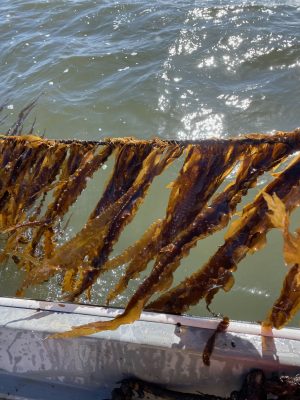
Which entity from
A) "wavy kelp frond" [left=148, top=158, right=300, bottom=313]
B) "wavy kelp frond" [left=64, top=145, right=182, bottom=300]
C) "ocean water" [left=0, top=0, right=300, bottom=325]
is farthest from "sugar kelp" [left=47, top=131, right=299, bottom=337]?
"ocean water" [left=0, top=0, right=300, bottom=325]

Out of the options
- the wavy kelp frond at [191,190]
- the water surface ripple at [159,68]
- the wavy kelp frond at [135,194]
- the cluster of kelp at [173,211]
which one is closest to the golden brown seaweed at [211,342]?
the cluster of kelp at [173,211]

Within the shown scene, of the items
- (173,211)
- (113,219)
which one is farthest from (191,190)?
(113,219)

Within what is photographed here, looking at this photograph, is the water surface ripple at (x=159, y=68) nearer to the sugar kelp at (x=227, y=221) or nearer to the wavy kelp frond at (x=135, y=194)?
the wavy kelp frond at (x=135, y=194)

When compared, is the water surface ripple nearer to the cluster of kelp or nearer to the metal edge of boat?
the cluster of kelp

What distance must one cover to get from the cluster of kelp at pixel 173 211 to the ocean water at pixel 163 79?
1.49 metres

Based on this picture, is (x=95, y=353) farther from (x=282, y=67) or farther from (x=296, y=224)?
(x=282, y=67)

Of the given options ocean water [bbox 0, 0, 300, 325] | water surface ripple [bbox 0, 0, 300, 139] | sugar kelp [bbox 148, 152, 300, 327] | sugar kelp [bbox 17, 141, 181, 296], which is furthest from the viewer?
water surface ripple [bbox 0, 0, 300, 139]

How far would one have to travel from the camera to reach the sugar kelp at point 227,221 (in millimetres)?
1719

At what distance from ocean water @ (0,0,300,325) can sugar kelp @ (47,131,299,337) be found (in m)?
1.67

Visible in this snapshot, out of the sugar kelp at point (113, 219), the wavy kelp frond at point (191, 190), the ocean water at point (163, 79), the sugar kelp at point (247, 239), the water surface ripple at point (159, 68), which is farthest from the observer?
the water surface ripple at point (159, 68)

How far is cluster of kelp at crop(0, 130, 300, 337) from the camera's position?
173 cm

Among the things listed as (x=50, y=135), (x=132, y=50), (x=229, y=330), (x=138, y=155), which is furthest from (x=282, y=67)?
(x=229, y=330)

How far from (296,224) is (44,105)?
4.33m

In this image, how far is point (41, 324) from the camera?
1950mm
